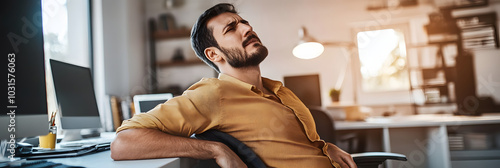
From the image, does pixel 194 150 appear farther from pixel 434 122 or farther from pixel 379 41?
pixel 379 41

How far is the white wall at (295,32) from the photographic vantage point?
3.05 meters

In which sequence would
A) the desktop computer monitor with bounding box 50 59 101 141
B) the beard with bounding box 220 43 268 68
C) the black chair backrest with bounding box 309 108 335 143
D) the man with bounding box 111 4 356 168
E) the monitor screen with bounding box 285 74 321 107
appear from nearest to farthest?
the man with bounding box 111 4 356 168
the beard with bounding box 220 43 268 68
the desktop computer monitor with bounding box 50 59 101 141
the black chair backrest with bounding box 309 108 335 143
the monitor screen with bounding box 285 74 321 107

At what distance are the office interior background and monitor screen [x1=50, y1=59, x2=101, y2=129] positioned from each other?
106 centimetres

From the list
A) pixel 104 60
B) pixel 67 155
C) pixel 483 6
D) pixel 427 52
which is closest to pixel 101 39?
pixel 104 60

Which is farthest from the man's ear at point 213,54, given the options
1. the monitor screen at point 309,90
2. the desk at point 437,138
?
the monitor screen at point 309,90

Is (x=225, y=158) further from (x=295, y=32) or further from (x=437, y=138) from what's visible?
(x=295, y=32)

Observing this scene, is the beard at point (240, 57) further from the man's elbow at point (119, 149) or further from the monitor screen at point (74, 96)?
the monitor screen at point (74, 96)

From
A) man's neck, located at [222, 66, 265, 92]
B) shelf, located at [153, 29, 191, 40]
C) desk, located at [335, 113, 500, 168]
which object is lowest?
desk, located at [335, 113, 500, 168]

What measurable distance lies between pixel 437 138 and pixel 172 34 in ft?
8.24

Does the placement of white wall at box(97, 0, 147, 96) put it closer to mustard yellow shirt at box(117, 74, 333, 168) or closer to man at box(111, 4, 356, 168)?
man at box(111, 4, 356, 168)

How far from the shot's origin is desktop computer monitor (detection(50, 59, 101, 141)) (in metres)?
1.38

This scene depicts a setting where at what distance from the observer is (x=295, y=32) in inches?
131

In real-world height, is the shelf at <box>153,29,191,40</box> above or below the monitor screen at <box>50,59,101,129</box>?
above

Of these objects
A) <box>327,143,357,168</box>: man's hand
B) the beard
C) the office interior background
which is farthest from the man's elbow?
the office interior background
